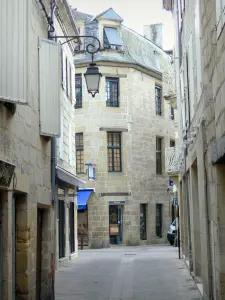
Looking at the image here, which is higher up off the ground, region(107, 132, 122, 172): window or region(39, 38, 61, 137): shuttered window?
region(107, 132, 122, 172): window

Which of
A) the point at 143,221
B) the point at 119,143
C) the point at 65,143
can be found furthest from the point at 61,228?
the point at 143,221

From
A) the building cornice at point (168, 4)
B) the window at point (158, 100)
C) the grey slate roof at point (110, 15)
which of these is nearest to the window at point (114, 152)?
the window at point (158, 100)

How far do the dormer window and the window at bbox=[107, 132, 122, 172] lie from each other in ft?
15.9

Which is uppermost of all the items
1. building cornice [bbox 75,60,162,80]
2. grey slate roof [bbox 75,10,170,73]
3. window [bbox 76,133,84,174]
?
grey slate roof [bbox 75,10,170,73]

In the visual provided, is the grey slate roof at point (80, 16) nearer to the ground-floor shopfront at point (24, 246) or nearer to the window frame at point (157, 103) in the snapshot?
the window frame at point (157, 103)

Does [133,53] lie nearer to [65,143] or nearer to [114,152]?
[114,152]

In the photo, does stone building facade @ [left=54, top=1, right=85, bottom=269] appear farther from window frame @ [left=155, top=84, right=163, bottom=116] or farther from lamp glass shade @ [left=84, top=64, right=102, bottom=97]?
window frame @ [left=155, top=84, right=163, bottom=116]

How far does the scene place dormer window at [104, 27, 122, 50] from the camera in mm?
32219

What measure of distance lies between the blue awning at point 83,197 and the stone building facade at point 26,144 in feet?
61.0

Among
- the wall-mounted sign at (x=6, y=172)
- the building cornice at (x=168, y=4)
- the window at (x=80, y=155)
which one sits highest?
the building cornice at (x=168, y=4)

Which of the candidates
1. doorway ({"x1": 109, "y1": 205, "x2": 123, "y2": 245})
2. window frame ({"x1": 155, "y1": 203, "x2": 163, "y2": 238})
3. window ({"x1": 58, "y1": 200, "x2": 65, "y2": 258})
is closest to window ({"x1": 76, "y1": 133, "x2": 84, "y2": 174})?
doorway ({"x1": 109, "y1": 205, "x2": 123, "y2": 245})

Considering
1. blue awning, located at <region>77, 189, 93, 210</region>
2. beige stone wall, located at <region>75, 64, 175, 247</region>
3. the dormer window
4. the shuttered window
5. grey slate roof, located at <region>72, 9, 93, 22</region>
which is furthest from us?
grey slate roof, located at <region>72, 9, 93, 22</region>

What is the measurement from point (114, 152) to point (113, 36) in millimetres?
6577

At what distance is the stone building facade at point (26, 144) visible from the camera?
7.19 metres
